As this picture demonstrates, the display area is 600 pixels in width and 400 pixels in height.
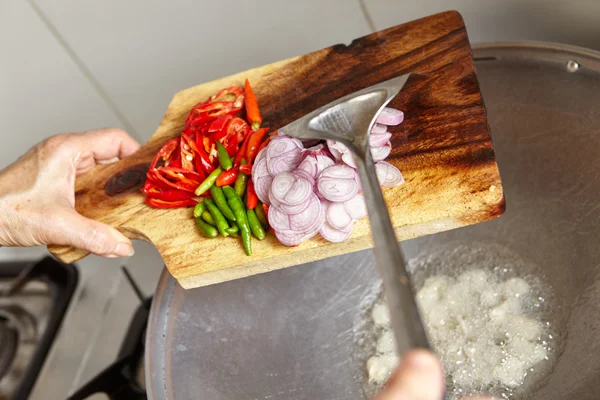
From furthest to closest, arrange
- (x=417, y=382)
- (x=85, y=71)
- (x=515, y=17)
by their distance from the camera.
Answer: (x=85, y=71)
(x=515, y=17)
(x=417, y=382)

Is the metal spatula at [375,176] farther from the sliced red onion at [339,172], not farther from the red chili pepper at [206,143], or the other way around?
the red chili pepper at [206,143]

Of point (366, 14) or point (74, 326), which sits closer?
point (366, 14)

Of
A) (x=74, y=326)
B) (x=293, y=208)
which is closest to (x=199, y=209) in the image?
(x=293, y=208)

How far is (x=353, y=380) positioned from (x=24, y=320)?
1149 mm

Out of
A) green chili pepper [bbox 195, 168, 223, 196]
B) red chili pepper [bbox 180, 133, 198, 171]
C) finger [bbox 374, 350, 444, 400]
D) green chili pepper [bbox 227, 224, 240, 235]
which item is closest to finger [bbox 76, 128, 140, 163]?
red chili pepper [bbox 180, 133, 198, 171]

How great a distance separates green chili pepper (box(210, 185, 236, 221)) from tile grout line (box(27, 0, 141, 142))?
791mm

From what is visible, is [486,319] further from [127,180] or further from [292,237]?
[127,180]

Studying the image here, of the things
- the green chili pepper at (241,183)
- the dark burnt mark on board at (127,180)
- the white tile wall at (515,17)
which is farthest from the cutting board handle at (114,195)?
the white tile wall at (515,17)

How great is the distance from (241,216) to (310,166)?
0.16 m

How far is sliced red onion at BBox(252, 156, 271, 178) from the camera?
3.55ft

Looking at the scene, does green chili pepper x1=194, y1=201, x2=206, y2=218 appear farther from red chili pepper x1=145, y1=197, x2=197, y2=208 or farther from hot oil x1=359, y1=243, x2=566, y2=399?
hot oil x1=359, y1=243, x2=566, y2=399

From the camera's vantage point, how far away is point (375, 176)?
91 cm

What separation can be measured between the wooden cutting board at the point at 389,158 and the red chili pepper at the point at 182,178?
5cm

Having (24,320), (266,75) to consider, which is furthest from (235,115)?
(24,320)
